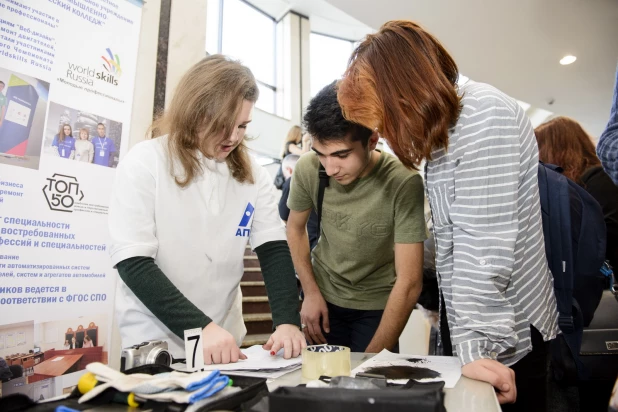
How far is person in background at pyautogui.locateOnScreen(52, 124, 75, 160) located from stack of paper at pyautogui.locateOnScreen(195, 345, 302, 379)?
45.0 inches

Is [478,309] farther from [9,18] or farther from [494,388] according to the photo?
[9,18]

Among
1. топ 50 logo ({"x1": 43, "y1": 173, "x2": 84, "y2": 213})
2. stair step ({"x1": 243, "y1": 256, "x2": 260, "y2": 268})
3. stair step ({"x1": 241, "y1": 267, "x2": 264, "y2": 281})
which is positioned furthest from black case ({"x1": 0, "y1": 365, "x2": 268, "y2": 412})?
stair step ({"x1": 243, "y1": 256, "x2": 260, "y2": 268})

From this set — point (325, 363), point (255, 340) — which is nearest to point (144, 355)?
point (325, 363)

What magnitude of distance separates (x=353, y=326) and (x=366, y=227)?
36cm

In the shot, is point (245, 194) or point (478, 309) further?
point (245, 194)

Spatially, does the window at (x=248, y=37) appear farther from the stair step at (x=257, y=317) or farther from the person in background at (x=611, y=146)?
the person in background at (x=611, y=146)

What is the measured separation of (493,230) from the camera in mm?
905

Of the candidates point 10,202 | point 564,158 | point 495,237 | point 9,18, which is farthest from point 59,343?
point 564,158

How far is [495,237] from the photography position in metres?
0.90

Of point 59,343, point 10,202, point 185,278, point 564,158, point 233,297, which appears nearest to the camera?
point 185,278

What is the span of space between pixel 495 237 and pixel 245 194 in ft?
2.24

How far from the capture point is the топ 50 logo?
1.68 metres

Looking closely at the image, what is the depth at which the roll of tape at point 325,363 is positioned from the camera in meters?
0.84

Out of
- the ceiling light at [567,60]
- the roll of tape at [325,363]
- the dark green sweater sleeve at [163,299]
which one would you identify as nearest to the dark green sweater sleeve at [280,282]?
the dark green sweater sleeve at [163,299]
